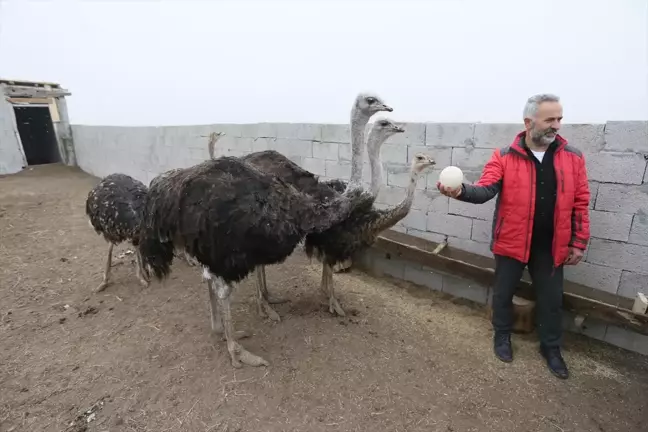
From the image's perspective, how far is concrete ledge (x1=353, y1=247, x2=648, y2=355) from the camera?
2.86 m

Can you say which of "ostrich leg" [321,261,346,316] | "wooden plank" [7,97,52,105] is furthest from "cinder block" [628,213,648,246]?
"wooden plank" [7,97,52,105]

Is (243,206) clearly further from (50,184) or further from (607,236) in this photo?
(50,184)

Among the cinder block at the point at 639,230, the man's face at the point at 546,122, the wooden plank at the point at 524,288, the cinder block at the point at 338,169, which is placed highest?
the man's face at the point at 546,122

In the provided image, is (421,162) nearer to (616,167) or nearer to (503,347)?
(616,167)

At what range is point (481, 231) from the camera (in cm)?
351

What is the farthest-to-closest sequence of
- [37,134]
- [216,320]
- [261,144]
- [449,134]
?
1. [37,134]
2. [261,144]
3. [449,134]
4. [216,320]

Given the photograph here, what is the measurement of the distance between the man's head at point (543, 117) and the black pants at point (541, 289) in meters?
0.76

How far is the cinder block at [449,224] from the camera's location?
363 cm

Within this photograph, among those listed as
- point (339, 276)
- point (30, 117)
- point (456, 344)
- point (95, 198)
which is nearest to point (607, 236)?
point (456, 344)

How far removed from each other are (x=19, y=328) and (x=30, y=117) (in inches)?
535

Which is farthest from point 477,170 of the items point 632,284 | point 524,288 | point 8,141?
point 8,141

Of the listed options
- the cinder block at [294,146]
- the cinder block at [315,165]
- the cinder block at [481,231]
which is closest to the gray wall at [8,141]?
the cinder block at [294,146]

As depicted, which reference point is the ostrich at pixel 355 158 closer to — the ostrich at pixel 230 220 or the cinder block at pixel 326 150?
the ostrich at pixel 230 220

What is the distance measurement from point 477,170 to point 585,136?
862 millimetres
